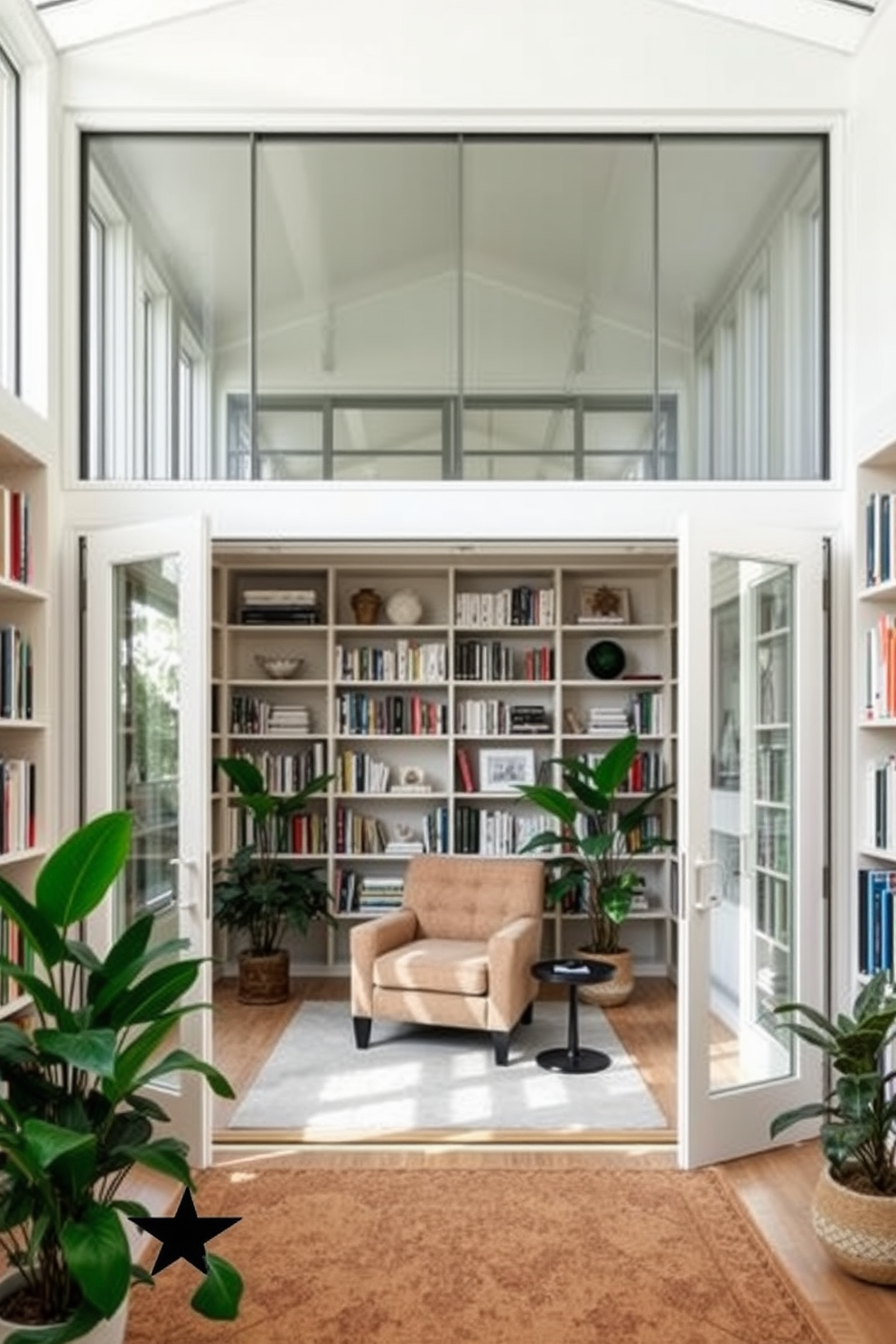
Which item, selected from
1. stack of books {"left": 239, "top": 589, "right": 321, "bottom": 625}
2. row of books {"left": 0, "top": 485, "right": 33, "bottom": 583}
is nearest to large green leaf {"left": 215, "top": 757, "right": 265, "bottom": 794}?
stack of books {"left": 239, "top": 589, "right": 321, "bottom": 625}

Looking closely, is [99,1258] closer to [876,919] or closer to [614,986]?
[876,919]

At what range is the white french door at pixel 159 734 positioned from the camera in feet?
12.0

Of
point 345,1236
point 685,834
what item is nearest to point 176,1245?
point 345,1236

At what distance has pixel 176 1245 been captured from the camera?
2.16m

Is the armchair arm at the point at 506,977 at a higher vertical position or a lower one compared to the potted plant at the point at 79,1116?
lower

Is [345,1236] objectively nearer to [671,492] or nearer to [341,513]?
[341,513]

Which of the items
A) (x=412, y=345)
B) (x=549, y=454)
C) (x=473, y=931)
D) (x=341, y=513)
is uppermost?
(x=412, y=345)

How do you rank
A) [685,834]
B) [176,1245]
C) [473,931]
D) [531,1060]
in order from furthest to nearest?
1. [473,931]
2. [531,1060]
3. [685,834]
4. [176,1245]

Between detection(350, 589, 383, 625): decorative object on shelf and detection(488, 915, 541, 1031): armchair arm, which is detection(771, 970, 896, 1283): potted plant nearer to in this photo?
detection(488, 915, 541, 1031): armchair arm

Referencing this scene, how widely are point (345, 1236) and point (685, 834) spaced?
5.24 ft

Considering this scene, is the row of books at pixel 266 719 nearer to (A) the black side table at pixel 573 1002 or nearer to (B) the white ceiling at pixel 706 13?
(A) the black side table at pixel 573 1002

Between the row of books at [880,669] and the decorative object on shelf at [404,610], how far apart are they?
3160 millimetres

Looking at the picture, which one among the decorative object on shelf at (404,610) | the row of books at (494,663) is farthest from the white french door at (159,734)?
the row of books at (494,663)

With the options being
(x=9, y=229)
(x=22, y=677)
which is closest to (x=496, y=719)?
(x=22, y=677)
